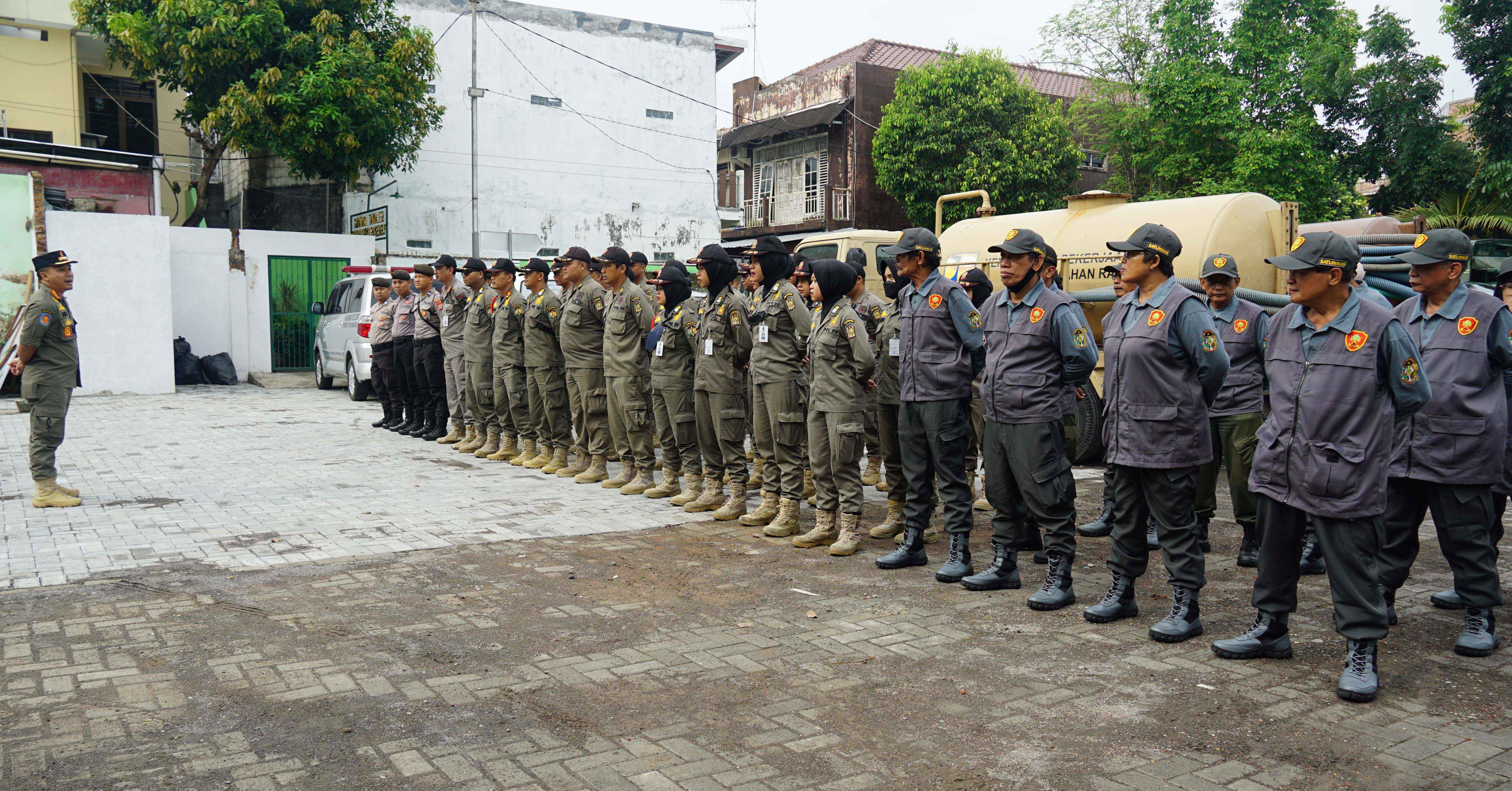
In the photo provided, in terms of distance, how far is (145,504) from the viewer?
8.04 m

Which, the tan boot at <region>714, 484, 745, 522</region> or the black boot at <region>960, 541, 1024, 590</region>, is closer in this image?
the black boot at <region>960, 541, 1024, 590</region>

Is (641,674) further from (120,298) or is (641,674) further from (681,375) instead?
(120,298)

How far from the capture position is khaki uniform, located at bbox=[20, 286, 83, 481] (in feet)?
25.5

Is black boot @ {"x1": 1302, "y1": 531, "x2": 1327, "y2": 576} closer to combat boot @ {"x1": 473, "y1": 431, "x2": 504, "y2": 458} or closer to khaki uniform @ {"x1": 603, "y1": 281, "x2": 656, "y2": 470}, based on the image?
khaki uniform @ {"x1": 603, "y1": 281, "x2": 656, "y2": 470}

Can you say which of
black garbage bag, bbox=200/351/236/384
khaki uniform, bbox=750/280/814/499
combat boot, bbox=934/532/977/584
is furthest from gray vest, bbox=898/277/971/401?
black garbage bag, bbox=200/351/236/384

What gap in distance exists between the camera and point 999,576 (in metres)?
5.71

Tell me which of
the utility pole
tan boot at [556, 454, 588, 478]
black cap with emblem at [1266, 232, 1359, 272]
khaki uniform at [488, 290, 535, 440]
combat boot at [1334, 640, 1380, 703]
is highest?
the utility pole

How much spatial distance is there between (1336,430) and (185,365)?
19.3m

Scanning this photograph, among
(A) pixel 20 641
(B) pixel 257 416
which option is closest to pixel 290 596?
(A) pixel 20 641

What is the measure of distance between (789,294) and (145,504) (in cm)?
510

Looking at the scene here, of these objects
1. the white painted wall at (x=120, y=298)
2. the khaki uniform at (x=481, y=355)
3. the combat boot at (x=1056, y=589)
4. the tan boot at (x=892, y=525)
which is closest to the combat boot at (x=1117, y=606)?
the combat boot at (x=1056, y=589)

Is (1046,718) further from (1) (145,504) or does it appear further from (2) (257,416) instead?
(2) (257,416)

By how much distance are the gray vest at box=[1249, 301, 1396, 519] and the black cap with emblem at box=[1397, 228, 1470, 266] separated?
0.98m

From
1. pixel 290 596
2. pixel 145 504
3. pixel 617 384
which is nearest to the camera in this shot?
pixel 290 596
